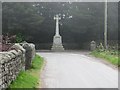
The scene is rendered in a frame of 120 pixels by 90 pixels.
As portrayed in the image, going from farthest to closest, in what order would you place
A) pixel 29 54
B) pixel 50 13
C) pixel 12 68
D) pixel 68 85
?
pixel 50 13 → pixel 29 54 → pixel 68 85 → pixel 12 68

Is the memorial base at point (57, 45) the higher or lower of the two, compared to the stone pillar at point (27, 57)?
lower

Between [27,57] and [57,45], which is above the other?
[27,57]

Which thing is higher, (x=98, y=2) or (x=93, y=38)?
(x=98, y=2)

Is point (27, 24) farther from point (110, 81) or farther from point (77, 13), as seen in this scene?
point (110, 81)

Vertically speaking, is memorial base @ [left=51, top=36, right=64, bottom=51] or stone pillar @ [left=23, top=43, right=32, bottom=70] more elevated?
stone pillar @ [left=23, top=43, right=32, bottom=70]

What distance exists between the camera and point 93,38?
51312 mm

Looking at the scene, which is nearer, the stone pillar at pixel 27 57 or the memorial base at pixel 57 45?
the stone pillar at pixel 27 57

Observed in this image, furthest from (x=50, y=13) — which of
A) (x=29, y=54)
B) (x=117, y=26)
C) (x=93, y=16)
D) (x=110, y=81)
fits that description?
(x=110, y=81)

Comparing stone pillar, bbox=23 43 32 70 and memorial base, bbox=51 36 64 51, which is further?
memorial base, bbox=51 36 64 51

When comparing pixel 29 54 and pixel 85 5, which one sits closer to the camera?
pixel 29 54

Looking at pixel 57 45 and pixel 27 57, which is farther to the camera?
pixel 57 45

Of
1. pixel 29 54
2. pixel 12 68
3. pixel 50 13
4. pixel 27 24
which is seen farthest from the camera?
pixel 50 13

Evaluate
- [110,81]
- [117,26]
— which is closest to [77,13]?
[117,26]

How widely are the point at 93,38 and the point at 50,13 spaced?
6.91m
